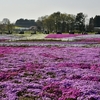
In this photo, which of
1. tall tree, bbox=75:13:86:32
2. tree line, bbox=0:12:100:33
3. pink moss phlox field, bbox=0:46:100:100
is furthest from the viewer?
tall tree, bbox=75:13:86:32

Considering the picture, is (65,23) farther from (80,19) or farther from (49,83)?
(49,83)

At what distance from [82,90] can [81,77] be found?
10.5 ft

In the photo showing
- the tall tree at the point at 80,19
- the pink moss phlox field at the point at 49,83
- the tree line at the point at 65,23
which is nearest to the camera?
the pink moss phlox field at the point at 49,83

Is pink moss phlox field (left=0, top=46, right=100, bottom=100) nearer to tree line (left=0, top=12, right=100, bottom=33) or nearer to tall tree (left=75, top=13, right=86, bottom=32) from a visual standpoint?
tree line (left=0, top=12, right=100, bottom=33)

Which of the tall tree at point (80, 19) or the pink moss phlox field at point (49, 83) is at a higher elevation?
the tall tree at point (80, 19)

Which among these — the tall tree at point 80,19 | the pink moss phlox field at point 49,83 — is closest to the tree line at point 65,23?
the tall tree at point 80,19

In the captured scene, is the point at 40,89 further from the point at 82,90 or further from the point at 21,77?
the point at 21,77

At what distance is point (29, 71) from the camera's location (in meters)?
17.5

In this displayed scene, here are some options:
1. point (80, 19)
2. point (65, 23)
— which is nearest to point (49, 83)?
point (65, 23)

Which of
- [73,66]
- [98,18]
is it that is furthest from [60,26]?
[73,66]

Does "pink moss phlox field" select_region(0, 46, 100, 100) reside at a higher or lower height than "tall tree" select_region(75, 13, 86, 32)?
lower

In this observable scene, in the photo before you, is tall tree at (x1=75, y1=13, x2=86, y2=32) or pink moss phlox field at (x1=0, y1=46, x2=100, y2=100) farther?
tall tree at (x1=75, y1=13, x2=86, y2=32)

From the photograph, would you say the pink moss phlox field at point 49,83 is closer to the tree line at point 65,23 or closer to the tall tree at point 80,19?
the tree line at point 65,23

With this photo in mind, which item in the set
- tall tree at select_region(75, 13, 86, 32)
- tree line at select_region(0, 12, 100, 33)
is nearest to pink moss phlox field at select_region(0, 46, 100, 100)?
tree line at select_region(0, 12, 100, 33)
